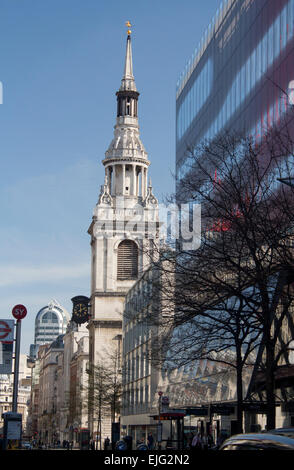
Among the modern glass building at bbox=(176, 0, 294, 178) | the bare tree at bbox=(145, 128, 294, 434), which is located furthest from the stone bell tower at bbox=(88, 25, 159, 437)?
the bare tree at bbox=(145, 128, 294, 434)

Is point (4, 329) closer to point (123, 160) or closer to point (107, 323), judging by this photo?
point (107, 323)

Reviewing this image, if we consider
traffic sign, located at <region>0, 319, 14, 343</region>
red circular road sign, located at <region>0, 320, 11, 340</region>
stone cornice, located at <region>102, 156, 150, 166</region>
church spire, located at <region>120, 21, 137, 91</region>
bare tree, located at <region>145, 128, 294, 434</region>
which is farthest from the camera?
church spire, located at <region>120, 21, 137, 91</region>

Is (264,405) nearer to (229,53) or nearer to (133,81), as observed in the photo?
(229,53)

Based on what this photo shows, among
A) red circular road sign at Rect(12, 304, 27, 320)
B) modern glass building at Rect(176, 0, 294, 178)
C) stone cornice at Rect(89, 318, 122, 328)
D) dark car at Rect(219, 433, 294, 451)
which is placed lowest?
dark car at Rect(219, 433, 294, 451)

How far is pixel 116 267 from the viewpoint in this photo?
134375 mm

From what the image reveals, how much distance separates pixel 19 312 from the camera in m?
36.2

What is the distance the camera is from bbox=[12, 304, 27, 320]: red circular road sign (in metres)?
35.9

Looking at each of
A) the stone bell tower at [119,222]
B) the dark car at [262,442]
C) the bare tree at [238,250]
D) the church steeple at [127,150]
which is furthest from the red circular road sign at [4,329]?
the church steeple at [127,150]

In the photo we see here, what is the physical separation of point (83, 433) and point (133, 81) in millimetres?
61743

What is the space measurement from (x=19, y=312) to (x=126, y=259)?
98.5 meters

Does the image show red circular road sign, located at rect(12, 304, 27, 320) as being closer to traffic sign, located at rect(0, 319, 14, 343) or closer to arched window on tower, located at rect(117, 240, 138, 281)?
traffic sign, located at rect(0, 319, 14, 343)

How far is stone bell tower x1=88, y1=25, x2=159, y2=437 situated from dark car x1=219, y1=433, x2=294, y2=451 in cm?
11501

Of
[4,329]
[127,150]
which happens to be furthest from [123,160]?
[4,329]

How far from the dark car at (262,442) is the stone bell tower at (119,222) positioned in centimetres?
11501
